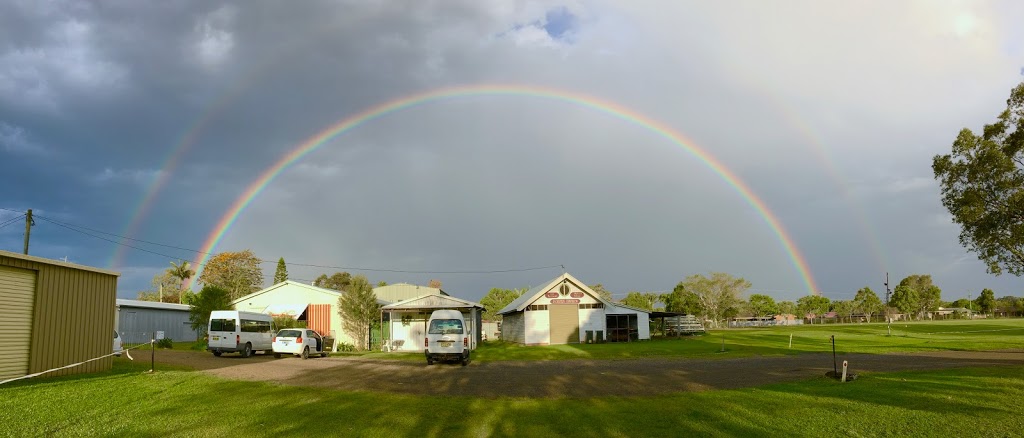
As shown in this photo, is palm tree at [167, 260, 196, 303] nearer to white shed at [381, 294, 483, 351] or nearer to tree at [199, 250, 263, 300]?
tree at [199, 250, 263, 300]

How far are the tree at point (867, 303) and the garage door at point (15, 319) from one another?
144 meters

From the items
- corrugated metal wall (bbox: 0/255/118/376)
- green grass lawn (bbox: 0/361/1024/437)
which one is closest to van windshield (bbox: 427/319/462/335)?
green grass lawn (bbox: 0/361/1024/437)

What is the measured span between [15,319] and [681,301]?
8513 cm

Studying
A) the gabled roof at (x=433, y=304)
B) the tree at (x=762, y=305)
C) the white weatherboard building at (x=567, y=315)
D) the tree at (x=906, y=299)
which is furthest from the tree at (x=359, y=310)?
the tree at (x=906, y=299)

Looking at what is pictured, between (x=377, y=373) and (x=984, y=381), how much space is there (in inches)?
707

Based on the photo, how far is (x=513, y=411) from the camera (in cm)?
1175

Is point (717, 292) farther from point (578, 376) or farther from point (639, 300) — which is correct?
point (578, 376)

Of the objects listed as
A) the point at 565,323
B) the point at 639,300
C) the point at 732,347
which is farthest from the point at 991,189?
the point at 639,300

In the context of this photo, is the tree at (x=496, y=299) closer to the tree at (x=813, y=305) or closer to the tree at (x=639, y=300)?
the tree at (x=639, y=300)

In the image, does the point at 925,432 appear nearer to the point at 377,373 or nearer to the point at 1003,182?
the point at 377,373

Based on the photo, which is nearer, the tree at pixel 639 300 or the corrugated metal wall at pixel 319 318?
the corrugated metal wall at pixel 319 318

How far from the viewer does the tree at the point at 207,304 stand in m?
43.5

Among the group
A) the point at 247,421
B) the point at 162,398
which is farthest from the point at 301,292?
the point at 247,421

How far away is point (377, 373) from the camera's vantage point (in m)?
20.8
